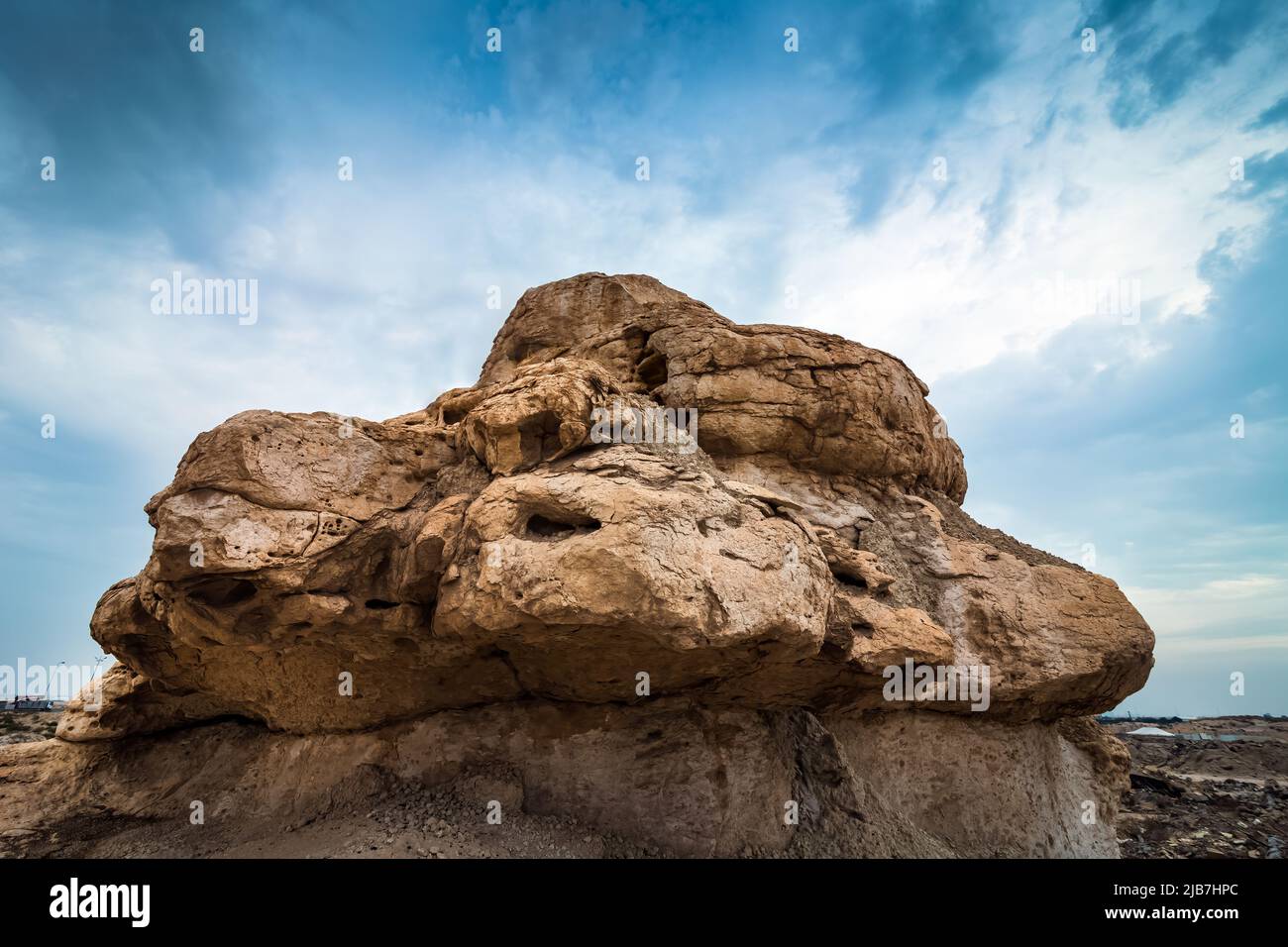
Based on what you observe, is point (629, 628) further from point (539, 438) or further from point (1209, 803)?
point (1209, 803)

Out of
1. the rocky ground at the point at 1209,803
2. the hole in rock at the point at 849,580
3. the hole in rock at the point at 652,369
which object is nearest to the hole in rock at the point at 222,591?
the hole in rock at the point at 652,369

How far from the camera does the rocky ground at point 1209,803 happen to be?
1441cm

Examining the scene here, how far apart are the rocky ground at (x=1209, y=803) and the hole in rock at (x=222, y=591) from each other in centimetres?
1515

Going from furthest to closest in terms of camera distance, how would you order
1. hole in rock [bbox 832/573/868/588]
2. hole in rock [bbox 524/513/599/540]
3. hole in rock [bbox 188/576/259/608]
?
hole in rock [bbox 832/573/868/588] < hole in rock [bbox 188/576/259/608] < hole in rock [bbox 524/513/599/540]

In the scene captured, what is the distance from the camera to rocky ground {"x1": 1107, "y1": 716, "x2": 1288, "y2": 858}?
14.4 metres

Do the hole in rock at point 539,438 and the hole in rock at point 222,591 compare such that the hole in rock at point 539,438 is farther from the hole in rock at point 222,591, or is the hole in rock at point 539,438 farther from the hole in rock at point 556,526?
the hole in rock at point 222,591

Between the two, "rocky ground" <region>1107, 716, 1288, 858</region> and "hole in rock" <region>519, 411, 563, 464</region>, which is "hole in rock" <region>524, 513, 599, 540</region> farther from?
"rocky ground" <region>1107, 716, 1288, 858</region>

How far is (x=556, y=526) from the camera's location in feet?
20.1

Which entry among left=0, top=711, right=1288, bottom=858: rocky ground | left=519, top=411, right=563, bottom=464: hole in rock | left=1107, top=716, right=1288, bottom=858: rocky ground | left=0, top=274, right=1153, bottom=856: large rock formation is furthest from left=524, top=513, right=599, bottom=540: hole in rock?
left=1107, top=716, right=1288, bottom=858: rocky ground

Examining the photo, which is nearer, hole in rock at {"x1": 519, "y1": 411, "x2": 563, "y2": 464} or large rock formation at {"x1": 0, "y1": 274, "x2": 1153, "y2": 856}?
large rock formation at {"x1": 0, "y1": 274, "x2": 1153, "y2": 856}

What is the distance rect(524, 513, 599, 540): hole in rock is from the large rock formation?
0.11ft

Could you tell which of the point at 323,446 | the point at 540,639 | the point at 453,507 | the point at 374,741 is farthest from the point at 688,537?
the point at 374,741
